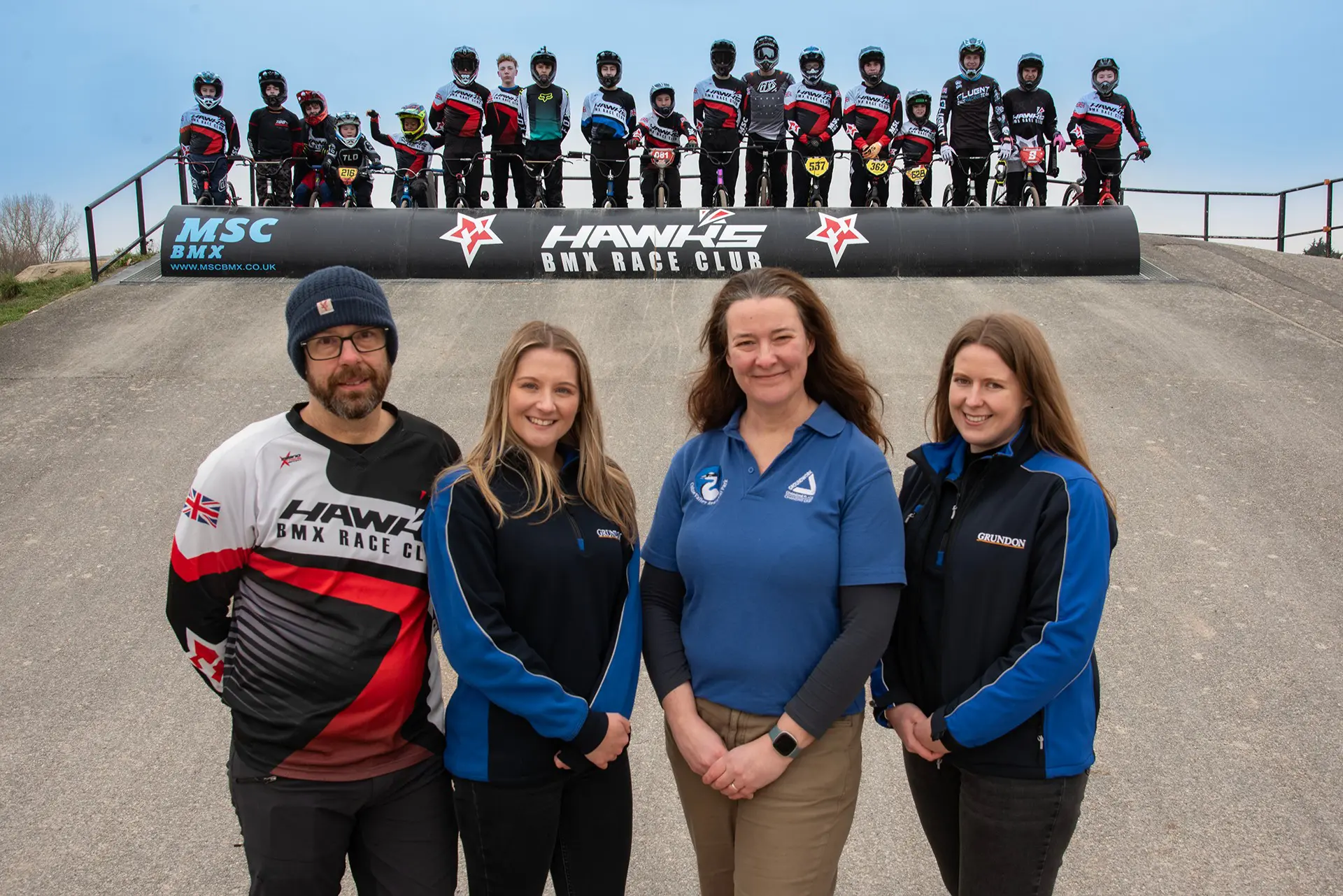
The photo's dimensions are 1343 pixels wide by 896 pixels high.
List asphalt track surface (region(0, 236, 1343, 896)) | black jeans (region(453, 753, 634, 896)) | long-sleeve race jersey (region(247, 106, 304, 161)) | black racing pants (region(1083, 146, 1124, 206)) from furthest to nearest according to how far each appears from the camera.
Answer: long-sleeve race jersey (region(247, 106, 304, 161)), black racing pants (region(1083, 146, 1124, 206)), asphalt track surface (region(0, 236, 1343, 896)), black jeans (region(453, 753, 634, 896))

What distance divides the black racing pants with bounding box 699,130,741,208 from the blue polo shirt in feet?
34.4

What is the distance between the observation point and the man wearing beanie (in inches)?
87.2

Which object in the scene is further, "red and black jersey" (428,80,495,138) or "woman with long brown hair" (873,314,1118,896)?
"red and black jersey" (428,80,495,138)

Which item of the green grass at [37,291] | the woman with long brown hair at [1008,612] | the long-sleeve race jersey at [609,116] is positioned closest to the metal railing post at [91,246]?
the green grass at [37,291]

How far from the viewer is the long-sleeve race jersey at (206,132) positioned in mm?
12469

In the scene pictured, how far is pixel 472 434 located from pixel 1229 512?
494 cm

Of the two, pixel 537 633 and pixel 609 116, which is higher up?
pixel 609 116

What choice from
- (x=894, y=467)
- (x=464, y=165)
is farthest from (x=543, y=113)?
(x=894, y=467)

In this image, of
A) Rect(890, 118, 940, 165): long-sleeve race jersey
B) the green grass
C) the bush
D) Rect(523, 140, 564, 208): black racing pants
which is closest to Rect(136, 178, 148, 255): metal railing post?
the green grass

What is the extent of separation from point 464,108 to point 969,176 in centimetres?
666

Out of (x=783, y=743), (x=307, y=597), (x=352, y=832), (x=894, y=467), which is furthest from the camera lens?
(x=894, y=467)

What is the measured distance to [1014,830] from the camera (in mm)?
2193

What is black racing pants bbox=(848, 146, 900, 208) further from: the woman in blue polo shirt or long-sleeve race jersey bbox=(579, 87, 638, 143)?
the woman in blue polo shirt

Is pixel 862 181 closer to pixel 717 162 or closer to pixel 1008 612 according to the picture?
pixel 717 162
